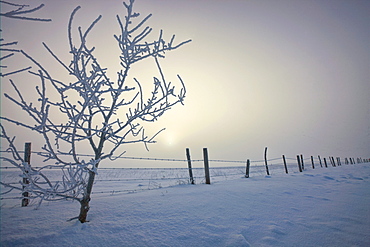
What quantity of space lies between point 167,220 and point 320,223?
7.83ft

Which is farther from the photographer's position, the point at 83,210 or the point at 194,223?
the point at 194,223

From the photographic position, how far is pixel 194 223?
102 inches

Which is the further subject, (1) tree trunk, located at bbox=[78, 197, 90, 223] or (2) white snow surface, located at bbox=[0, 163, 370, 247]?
(1) tree trunk, located at bbox=[78, 197, 90, 223]

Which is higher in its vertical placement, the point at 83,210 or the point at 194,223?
the point at 83,210

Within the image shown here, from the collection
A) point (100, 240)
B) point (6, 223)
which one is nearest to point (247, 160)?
point (100, 240)

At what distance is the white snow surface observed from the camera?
2.13 meters

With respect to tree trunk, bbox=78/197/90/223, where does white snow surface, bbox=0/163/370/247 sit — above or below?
below

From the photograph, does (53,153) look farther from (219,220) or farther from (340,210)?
(340,210)

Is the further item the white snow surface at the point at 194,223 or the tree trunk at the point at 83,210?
the tree trunk at the point at 83,210

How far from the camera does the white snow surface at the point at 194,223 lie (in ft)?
6.98

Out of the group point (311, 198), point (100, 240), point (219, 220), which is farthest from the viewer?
point (311, 198)

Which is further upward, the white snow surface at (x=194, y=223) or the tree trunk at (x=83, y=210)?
the tree trunk at (x=83, y=210)

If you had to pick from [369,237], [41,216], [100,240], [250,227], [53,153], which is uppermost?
[53,153]

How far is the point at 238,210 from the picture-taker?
3.16 meters
